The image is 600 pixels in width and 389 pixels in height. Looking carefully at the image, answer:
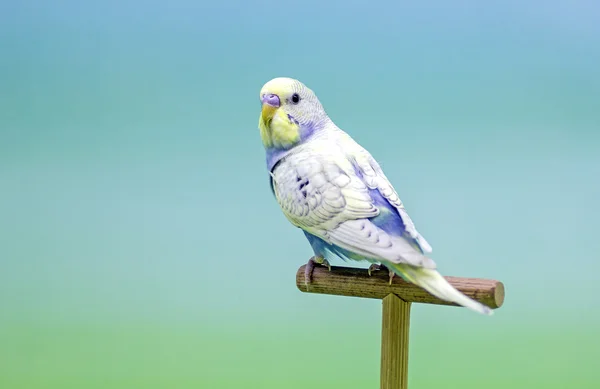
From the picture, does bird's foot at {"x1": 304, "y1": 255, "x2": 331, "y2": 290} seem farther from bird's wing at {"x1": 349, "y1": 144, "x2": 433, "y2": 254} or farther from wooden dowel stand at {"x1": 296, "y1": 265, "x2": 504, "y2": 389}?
bird's wing at {"x1": 349, "y1": 144, "x2": 433, "y2": 254}

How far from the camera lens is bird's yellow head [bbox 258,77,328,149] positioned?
6.72 ft

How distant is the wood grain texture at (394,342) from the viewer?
1963mm

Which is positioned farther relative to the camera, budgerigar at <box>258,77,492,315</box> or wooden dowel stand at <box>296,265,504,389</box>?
wooden dowel stand at <box>296,265,504,389</box>

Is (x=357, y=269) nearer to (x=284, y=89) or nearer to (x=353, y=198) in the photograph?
(x=353, y=198)

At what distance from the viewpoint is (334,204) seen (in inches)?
74.3

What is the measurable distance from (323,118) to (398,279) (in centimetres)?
53

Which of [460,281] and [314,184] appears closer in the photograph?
[460,281]

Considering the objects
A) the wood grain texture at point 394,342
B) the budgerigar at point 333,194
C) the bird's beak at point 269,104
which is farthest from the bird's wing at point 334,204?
the wood grain texture at point 394,342

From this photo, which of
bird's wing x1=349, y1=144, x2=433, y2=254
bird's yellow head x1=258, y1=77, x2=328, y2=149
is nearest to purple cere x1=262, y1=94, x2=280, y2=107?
bird's yellow head x1=258, y1=77, x2=328, y2=149

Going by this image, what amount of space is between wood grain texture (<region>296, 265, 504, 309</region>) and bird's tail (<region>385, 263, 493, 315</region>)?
118 mm

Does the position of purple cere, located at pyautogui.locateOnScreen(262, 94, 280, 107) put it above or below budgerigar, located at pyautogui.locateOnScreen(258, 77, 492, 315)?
above

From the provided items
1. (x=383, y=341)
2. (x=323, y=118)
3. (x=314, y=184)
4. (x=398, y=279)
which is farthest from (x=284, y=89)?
(x=383, y=341)

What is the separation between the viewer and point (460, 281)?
5.97ft

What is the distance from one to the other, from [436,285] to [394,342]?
1.19 feet
